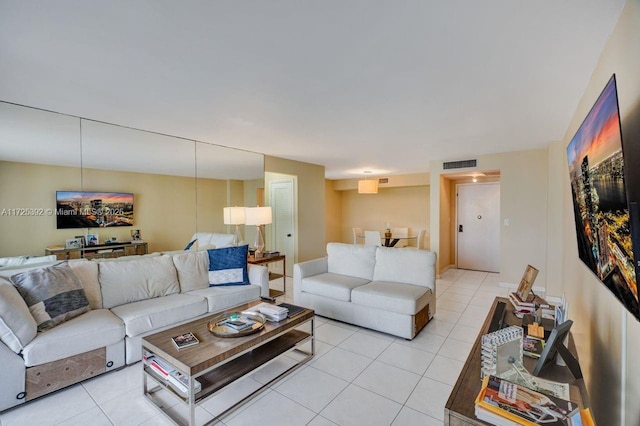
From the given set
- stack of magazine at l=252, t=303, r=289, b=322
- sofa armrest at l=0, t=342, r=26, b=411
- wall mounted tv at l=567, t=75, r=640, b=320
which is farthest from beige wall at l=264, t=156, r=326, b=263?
wall mounted tv at l=567, t=75, r=640, b=320

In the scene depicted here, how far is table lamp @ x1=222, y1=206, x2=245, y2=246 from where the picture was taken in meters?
4.50

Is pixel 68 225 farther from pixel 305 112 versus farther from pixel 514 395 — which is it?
pixel 514 395

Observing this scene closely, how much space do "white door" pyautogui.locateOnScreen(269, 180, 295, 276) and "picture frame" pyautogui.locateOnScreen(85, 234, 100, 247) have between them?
2.89 m

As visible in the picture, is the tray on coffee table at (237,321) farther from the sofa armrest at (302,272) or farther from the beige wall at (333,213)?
the beige wall at (333,213)

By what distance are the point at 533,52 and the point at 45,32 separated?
112 inches

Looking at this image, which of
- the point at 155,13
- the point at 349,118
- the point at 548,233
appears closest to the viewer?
the point at 155,13

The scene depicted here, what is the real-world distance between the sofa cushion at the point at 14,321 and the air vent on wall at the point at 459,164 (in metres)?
5.85

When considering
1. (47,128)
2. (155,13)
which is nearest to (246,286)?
(47,128)

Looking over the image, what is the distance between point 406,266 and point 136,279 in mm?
3008

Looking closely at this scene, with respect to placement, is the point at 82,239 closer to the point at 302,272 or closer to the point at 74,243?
the point at 74,243

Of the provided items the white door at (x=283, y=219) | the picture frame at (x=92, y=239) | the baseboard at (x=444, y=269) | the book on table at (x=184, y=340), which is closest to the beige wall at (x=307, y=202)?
the white door at (x=283, y=219)

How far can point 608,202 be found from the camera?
3.82 ft

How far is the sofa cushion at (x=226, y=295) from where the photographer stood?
3.10 meters

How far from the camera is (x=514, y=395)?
1127 mm
